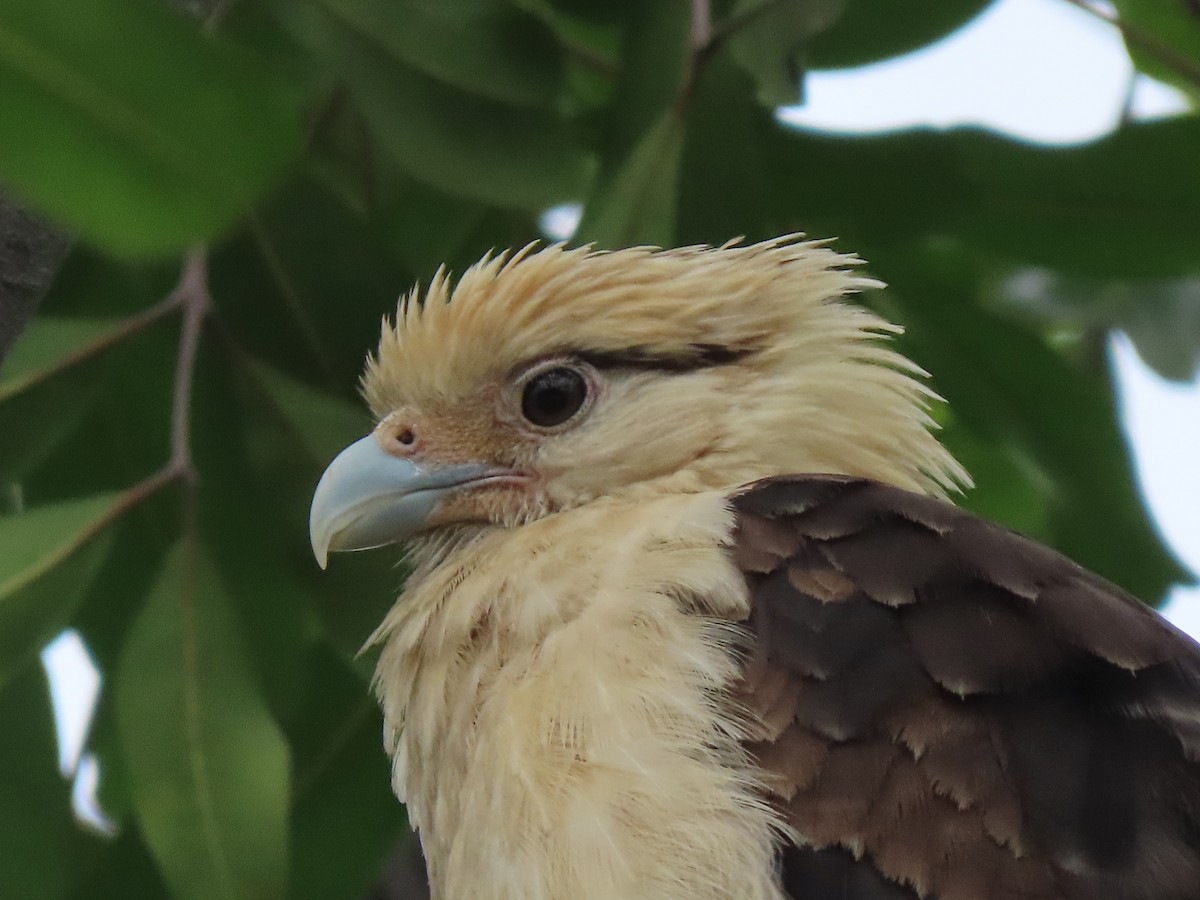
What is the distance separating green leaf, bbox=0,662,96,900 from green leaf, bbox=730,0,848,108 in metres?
2.08

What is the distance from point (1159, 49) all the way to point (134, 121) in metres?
2.51

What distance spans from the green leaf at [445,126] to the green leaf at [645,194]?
28 centimetres

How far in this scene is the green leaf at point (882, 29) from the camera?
3.85 meters

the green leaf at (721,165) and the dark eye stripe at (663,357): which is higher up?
the green leaf at (721,165)

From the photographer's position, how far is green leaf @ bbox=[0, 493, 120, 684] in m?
3.20

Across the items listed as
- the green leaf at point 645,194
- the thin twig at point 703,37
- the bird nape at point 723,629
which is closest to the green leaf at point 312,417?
the bird nape at point 723,629

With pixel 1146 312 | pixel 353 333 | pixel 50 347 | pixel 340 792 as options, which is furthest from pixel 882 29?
pixel 340 792

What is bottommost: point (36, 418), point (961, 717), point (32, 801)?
point (32, 801)

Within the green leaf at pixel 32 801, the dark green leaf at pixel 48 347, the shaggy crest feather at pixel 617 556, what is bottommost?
the green leaf at pixel 32 801

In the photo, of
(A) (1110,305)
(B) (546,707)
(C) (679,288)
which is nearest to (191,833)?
(B) (546,707)

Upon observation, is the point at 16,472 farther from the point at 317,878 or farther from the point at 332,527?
the point at 317,878

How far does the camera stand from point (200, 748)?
128 inches

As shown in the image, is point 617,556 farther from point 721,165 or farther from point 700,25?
point 700,25

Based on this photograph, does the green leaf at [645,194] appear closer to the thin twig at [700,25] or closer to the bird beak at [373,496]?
the thin twig at [700,25]
